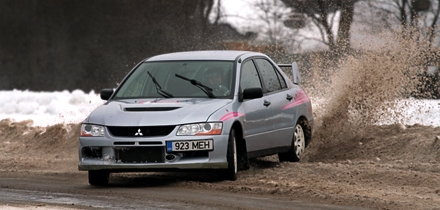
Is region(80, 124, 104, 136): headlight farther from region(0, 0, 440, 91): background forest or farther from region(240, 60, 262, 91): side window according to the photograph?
region(0, 0, 440, 91): background forest

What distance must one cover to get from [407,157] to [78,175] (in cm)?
385

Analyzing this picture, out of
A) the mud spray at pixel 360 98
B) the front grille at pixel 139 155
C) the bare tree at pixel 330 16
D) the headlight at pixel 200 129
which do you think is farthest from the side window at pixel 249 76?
the bare tree at pixel 330 16

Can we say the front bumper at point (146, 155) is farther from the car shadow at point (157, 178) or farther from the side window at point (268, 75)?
the side window at point (268, 75)

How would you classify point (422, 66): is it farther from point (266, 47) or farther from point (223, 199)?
point (223, 199)

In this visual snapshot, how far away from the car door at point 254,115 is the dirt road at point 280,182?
1.08 ft

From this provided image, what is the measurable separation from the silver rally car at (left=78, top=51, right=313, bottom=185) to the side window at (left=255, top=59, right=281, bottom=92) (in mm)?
17

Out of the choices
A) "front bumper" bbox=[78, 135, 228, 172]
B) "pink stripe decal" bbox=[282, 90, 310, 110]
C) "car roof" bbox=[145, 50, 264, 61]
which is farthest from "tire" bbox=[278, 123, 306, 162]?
"front bumper" bbox=[78, 135, 228, 172]

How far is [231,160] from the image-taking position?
9.40 metres

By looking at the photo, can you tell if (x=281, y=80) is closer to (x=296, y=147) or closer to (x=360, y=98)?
(x=296, y=147)

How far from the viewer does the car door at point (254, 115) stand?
1005cm

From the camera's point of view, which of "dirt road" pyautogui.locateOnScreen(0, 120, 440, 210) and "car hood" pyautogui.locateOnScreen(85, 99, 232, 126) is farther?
"car hood" pyautogui.locateOnScreen(85, 99, 232, 126)

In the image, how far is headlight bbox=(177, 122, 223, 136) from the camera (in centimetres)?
916

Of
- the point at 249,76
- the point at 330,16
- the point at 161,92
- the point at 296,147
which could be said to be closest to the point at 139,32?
the point at 330,16

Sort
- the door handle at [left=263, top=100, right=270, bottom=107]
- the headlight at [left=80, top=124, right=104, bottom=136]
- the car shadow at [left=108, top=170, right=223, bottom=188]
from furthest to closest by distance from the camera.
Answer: the door handle at [left=263, top=100, right=270, bottom=107] → the car shadow at [left=108, top=170, right=223, bottom=188] → the headlight at [left=80, top=124, right=104, bottom=136]
